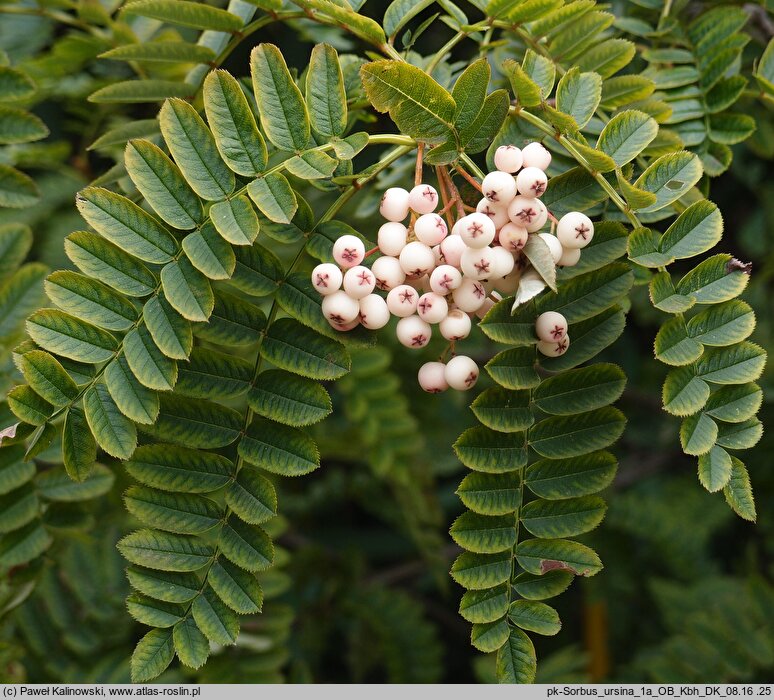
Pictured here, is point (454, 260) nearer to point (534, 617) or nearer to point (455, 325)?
point (455, 325)

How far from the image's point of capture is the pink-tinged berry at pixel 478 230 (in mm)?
762

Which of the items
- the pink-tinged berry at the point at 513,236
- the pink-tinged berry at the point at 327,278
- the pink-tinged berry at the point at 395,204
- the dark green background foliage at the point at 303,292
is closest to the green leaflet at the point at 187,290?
the dark green background foliage at the point at 303,292

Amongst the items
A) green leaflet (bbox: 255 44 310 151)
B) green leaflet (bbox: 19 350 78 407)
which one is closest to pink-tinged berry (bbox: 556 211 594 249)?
green leaflet (bbox: 255 44 310 151)

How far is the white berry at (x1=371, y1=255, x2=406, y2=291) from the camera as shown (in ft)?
2.77

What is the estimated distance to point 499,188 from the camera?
777 mm

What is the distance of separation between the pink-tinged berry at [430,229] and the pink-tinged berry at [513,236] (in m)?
0.07

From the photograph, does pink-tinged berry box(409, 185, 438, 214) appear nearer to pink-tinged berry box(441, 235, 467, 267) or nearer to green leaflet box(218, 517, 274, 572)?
pink-tinged berry box(441, 235, 467, 267)

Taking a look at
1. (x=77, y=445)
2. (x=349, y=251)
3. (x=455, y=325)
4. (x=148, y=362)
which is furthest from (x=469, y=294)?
(x=77, y=445)

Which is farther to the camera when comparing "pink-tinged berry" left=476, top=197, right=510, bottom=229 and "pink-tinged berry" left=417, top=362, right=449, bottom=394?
"pink-tinged berry" left=417, top=362, right=449, bottom=394

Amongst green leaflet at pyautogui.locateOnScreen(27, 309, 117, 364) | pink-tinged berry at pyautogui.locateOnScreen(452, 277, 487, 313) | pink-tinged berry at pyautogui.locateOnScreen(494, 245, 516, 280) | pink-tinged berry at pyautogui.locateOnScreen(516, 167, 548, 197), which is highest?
pink-tinged berry at pyautogui.locateOnScreen(516, 167, 548, 197)

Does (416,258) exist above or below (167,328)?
above

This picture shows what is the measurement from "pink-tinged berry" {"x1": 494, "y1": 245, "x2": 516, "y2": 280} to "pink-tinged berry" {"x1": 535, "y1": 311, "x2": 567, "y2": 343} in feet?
0.24

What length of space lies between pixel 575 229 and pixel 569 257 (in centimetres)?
5

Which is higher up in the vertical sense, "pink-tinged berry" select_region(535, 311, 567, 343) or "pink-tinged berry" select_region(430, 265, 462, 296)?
"pink-tinged berry" select_region(430, 265, 462, 296)
